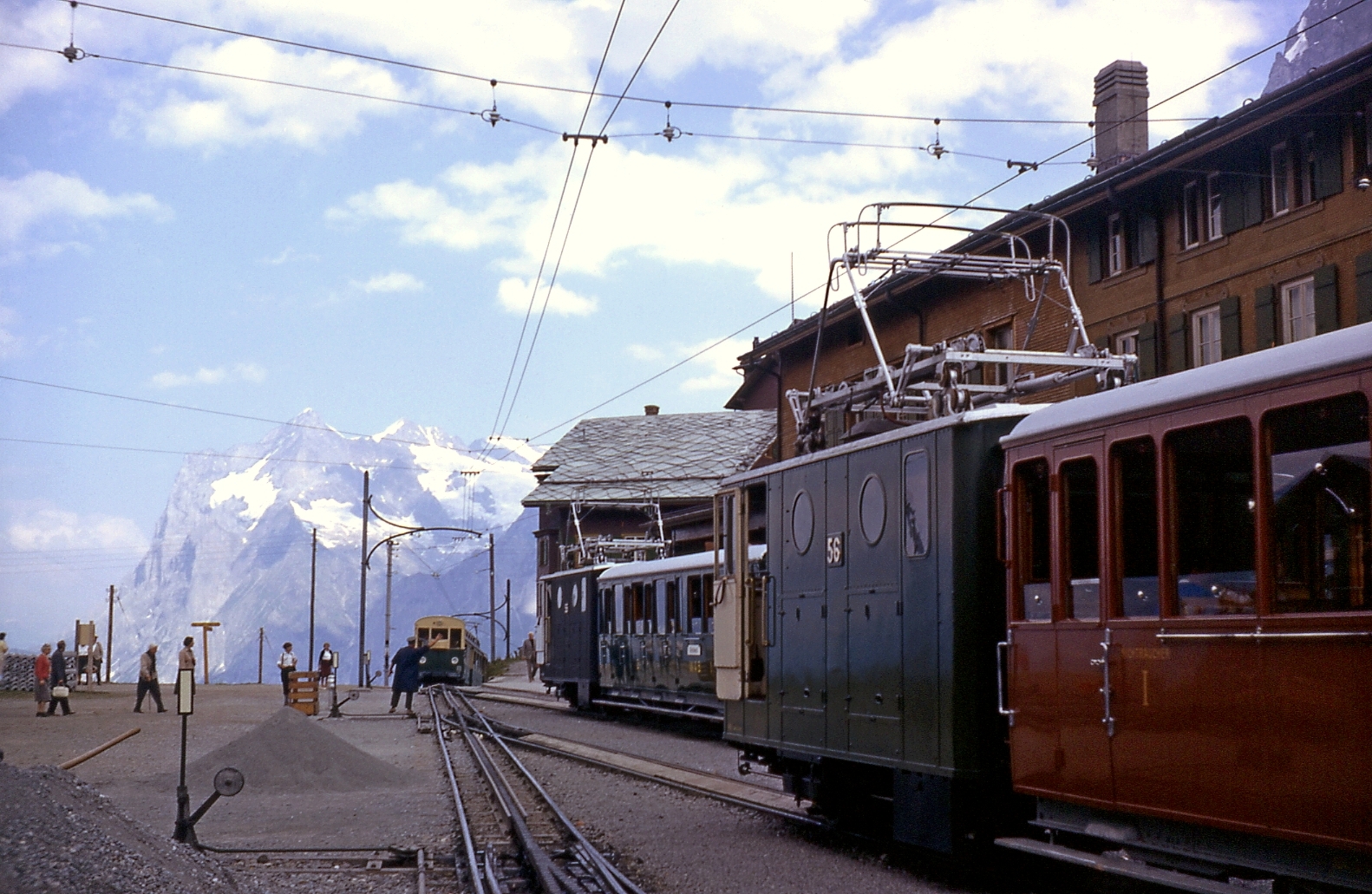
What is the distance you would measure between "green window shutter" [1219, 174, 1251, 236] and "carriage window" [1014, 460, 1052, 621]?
17.9m

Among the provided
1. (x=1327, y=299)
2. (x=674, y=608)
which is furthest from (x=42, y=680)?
(x=1327, y=299)

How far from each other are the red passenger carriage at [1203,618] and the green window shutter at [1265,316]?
17.0 meters

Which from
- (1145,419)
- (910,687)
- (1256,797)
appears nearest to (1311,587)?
(1256,797)

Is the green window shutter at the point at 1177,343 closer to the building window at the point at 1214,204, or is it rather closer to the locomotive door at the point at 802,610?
the building window at the point at 1214,204

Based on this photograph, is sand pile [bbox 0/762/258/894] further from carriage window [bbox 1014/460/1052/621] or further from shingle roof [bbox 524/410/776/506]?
shingle roof [bbox 524/410/776/506]

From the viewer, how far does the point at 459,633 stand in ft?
185

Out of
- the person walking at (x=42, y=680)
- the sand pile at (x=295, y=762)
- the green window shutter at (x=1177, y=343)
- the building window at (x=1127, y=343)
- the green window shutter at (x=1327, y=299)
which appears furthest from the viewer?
the person walking at (x=42, y=680)

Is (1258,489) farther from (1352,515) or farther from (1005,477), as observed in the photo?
(1005,477)

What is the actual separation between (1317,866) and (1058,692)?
2.05 m

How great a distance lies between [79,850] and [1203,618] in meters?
6.25

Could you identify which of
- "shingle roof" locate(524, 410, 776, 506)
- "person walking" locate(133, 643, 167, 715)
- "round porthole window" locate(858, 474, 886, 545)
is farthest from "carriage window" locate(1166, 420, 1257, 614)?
"shingle roof" locate(524, 410, 776, 506)

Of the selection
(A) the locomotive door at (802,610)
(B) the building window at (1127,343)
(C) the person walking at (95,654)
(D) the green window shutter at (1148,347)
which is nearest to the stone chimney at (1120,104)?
(B) the building window at (1127,343)

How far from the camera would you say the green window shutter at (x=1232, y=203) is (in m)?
24.8

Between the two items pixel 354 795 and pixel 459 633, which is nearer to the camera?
pixel 354 795
